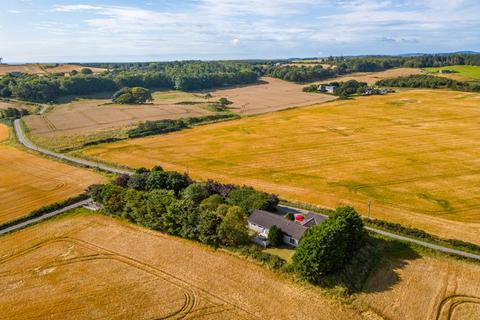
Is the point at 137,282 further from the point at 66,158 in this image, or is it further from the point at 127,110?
the point at 127,110

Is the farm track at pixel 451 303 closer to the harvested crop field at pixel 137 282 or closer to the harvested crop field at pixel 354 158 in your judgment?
the harvested crop field at pixel 137 282

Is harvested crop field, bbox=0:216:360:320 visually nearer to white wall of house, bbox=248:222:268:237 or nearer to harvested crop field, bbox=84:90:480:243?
white wall of house, bbox=248:222:268:237

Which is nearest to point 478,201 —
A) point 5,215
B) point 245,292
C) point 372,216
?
point 372,216

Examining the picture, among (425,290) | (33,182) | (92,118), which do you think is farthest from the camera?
(92,118)

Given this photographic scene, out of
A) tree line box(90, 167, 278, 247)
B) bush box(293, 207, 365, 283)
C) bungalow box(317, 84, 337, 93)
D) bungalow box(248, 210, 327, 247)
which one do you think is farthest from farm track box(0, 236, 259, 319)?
bungalow box(317, 84, 337, 93)

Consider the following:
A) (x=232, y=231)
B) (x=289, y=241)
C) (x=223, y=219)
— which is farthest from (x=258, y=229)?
(x=223, y=219)

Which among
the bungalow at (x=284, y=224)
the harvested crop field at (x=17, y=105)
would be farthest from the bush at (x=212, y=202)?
the harvested crop field at (x=17, y=105)
